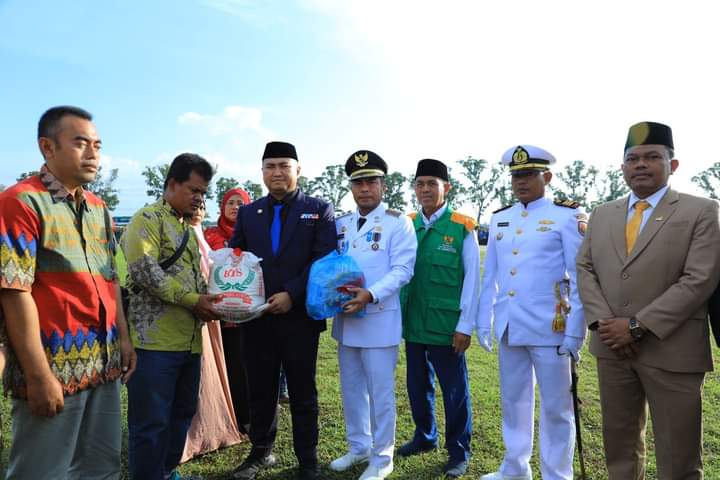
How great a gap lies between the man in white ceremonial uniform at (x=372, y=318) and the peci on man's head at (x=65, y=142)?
1.97 metres

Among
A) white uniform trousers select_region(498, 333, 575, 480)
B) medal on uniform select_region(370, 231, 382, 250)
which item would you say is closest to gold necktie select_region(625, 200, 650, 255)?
white uniform trousers select_region(498, 333, 575, 480)

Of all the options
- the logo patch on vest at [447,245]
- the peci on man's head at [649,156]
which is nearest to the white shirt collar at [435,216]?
the logo patch on vest at [447,245]

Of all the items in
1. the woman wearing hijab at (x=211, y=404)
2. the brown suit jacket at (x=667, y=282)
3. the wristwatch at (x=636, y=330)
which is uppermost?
the brown suit jacket at (x=667, y=282)

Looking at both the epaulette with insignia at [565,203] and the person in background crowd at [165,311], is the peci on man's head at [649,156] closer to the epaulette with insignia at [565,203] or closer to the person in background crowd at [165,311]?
the epaulette with insignia at [565,203]

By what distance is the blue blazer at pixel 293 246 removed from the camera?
12.6ft

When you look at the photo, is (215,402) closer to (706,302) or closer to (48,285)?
(48,285)

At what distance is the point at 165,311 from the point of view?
3.16 metres

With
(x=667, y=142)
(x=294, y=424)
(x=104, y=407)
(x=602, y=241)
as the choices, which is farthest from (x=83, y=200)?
(x=667, y=142)

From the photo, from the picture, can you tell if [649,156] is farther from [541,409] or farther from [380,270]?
[380,270]

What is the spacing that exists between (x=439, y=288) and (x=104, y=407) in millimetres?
2623

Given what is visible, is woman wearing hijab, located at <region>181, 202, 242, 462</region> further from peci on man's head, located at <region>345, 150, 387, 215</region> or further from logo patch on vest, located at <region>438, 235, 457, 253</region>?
logo patch on vest, located at <region>438, 235, 457, 253</region>

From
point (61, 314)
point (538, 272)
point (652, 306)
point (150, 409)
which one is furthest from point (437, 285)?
point (61, 314)

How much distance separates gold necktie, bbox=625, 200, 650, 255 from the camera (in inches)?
124

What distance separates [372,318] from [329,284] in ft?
1.74
